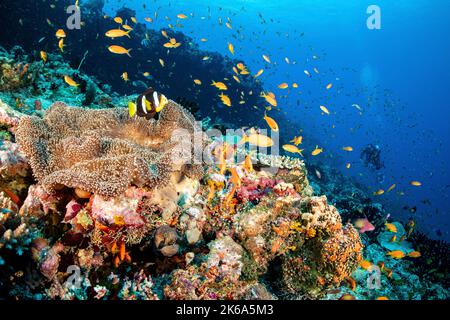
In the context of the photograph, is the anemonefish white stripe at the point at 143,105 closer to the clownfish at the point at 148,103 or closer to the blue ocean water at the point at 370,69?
the clownfish at the point at 148,103

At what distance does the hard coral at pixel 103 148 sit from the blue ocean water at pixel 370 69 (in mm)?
12817

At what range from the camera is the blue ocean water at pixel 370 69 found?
34375mm

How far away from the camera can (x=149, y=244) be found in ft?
12.3

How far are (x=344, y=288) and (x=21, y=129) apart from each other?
6491 mm

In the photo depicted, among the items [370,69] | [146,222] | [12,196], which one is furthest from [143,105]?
[370,69]

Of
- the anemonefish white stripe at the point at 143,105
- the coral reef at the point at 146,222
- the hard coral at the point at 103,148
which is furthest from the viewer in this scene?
the anemonefish white stripe at the point at 143,105

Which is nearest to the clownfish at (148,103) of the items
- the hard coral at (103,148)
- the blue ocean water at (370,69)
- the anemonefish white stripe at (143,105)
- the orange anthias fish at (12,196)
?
the anemonefish white stripe at (143,105)

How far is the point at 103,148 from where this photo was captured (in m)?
4.01

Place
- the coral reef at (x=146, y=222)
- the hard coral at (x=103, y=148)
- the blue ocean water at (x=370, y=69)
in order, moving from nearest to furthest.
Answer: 1. the coral reef at (x=146, y=222)
2. the hard coral at (x=103, y=148)
3. the blue ocean water at (x=370, y=69)

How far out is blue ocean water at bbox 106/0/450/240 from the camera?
113ft

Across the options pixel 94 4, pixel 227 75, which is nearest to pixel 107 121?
pixel 227 75

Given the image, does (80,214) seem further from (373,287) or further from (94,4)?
(94,4)

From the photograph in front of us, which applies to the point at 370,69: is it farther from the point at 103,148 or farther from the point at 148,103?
the point at 103,148
